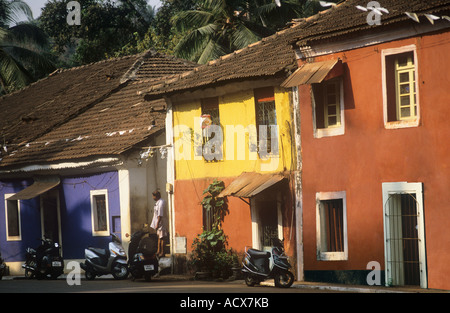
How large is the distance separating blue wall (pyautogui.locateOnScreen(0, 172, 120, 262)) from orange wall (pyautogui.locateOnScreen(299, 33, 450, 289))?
25.3ft

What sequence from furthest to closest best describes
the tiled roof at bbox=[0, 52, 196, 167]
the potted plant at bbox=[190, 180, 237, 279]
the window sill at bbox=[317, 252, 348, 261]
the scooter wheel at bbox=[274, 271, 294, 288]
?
the tiled roof at bbox=[0, 52, 196, 167] → the potted plant at bbox=[190, 180, 237, 279] → the window sill at bbox=[317, 252, 348, 261] → the scooter wheel at bbox=[274, 271, 294, 288]

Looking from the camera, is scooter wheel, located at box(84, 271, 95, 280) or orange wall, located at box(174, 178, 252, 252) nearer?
orange wall, located at box(174, 178, 252, 252)

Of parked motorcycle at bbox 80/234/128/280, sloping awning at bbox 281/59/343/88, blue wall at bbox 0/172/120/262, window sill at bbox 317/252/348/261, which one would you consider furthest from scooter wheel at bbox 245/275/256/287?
blue wall at bbox 0/172/120/262

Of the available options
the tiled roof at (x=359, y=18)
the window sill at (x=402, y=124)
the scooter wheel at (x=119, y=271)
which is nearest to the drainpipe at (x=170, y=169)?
the scooter wheel at (x=119, y=271)

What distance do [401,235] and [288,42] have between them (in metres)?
5.34

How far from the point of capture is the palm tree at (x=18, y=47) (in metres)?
38.0

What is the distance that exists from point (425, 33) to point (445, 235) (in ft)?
12.8

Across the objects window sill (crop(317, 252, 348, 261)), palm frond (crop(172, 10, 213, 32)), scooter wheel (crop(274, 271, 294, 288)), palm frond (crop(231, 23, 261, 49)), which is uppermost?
palm frond (crop(172, 10, 213, 32))

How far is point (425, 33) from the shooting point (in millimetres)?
17250

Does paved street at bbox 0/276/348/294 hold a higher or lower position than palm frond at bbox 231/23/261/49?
lower

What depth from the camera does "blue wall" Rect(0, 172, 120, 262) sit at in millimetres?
25953

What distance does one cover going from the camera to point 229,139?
74.0ft

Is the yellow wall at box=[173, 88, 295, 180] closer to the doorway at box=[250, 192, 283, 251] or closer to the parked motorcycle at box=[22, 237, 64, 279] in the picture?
the doorway at box=[250, 192, 283, 251]

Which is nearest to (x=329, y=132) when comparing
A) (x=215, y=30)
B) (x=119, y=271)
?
(x=119, y=271)
